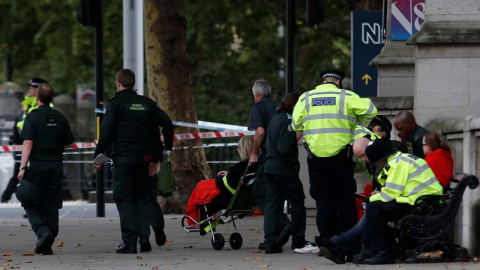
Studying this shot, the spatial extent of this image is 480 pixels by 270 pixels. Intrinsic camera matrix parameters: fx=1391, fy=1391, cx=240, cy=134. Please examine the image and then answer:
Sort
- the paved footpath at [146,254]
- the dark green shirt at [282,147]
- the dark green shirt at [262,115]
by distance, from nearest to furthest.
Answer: the paved footpath at [146,254]
the dark green shirt at [282,147]
the dark green shirt at [262,115]

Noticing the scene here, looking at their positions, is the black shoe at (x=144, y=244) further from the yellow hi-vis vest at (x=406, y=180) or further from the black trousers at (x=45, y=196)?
the yellow hi-vis vest at (x=406, y=180)

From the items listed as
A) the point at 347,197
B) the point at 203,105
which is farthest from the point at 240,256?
the point at 203,105

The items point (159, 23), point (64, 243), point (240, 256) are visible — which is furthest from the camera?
point (159, 23)

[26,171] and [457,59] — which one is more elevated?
[457,59]

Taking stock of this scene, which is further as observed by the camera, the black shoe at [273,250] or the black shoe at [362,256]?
the black shoe at [273,250]

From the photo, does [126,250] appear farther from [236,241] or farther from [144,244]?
[236,241]

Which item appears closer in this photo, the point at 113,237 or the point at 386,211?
the point at 386,211

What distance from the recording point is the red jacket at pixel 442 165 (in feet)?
39.6

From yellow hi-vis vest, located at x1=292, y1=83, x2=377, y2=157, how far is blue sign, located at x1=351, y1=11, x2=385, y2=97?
6344 millimetres

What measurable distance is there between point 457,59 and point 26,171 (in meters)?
4.55

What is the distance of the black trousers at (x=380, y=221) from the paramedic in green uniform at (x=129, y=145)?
3.05 m

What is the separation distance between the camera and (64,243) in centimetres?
1562

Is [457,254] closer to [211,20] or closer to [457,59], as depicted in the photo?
[457,59]

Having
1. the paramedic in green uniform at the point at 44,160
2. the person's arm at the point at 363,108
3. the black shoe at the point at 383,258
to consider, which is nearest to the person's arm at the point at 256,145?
the person's arm at the point at 363,108
